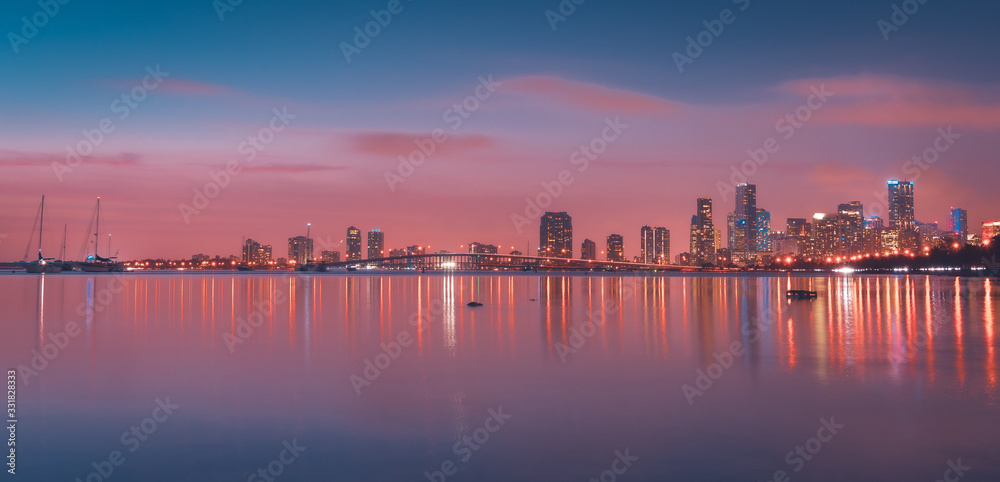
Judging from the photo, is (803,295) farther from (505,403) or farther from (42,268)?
(42,268)

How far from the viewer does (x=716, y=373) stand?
1738cm

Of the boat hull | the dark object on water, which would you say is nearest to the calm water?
the dark object on water

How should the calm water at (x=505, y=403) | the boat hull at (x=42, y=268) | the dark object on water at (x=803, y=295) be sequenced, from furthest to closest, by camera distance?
1. the boat hull at (x=42, y=268)
2. the dark object on water at (x=803, y=295)
3. the calm water at (x=505, y=403)

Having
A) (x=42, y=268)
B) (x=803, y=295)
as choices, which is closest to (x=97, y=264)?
(x=42, y=268)

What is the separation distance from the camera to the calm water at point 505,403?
32.6ft

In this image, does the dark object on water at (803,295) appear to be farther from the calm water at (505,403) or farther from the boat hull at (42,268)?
the boat hull at (42,268)

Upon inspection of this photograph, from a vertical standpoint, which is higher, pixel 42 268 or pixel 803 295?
pixel 42 268

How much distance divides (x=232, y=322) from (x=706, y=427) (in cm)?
2523

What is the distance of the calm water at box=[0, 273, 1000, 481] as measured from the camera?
9930mm

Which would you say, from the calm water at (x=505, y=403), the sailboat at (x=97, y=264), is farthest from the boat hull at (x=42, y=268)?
→ the calm water at (x=505, y=403)

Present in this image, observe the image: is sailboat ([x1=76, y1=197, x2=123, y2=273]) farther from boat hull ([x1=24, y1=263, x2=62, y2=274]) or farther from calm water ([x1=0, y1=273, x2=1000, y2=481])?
calm water ([x1=0, y1=273, x2=1000, y2=481])

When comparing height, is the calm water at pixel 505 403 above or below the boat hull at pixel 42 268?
below

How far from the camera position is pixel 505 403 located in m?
13.9

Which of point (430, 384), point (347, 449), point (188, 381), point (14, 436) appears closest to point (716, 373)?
point (430, 384)
